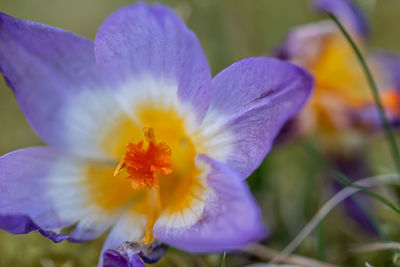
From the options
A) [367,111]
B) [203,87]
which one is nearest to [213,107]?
[203,87]

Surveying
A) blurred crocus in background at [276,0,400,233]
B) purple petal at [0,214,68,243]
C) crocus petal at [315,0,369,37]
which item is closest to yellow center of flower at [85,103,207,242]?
purple petal at [0,214,68,243]

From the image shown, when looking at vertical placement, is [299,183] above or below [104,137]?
below

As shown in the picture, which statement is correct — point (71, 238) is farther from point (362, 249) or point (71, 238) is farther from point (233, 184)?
point (362, 249)

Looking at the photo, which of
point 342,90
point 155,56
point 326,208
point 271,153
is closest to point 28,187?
point 155,56

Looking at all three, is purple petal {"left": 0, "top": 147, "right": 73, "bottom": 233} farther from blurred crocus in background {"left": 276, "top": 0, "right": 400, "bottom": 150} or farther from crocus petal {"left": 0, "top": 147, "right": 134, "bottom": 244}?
blurred crocus in background {"left": 276, "top": 0, "right": 400, "bottom": 150}

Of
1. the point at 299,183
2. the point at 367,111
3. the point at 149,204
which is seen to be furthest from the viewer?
the point at 299,183

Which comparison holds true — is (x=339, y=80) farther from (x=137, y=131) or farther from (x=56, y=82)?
(x=56, y=82)
